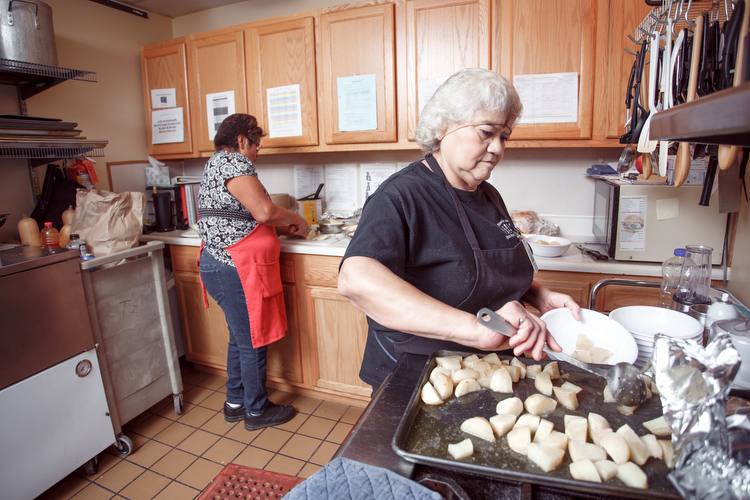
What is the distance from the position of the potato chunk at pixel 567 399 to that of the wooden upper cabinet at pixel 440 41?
5.54 ft

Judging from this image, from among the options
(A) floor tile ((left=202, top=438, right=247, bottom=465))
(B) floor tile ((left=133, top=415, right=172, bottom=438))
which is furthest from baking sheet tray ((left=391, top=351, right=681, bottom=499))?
(B) floor tile ((left=133, top=415, right=172, bottom=438))

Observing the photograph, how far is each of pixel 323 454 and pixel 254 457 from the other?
1.03 ft

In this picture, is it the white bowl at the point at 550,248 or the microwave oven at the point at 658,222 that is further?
the white bowl at the point at 550,248

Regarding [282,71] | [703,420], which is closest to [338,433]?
[703,420]

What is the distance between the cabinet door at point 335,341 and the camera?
2189 millimetres

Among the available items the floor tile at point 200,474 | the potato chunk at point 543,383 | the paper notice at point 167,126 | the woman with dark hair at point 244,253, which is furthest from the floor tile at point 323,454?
the paper notice at point 167,126

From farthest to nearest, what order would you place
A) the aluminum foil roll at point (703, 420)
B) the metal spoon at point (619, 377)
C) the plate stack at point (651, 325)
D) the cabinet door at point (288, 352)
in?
the cabinet door at point (288, 352) < the plate stack at point (651, 325) < the metal spoon at point (619, 377) < the aluminum foil roll at point (703, 420)

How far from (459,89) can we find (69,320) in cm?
176

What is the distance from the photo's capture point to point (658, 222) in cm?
170

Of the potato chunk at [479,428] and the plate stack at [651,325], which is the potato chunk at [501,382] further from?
the plate stack at [651,325]

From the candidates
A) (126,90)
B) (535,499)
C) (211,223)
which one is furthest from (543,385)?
(126,90)

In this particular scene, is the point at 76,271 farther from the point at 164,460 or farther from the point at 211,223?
the point at 164,460

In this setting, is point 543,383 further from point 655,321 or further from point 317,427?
point 317,427

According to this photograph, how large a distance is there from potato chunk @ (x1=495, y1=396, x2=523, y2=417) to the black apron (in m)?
0.30
